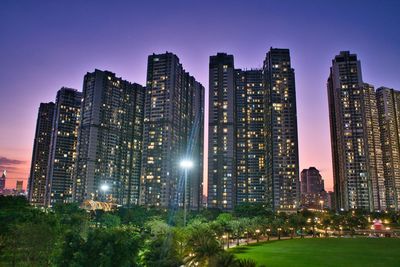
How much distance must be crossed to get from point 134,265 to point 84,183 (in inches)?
5298

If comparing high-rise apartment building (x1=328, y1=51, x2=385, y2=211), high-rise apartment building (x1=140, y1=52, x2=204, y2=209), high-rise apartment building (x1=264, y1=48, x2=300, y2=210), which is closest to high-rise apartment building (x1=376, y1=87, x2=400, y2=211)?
high-rise apartment building (x1=328, y1=51, x2=385, y2=211)

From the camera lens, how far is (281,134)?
152m

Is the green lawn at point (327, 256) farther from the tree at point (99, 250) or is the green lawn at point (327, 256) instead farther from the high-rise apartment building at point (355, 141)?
the high-rise apartment building at point (355, 141)

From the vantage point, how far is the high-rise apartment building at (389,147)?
185 meters

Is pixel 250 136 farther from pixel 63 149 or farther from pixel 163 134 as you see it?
pixel 63 149

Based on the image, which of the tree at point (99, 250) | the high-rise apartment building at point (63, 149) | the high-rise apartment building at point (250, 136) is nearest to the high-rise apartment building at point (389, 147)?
the high-rise apartment building at point (250, 136)

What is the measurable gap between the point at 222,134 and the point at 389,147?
100975mm

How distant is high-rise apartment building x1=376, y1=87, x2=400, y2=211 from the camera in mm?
184625

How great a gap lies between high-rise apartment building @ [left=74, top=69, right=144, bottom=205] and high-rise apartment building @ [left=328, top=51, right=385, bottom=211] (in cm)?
10545

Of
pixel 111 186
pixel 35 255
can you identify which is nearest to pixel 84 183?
pixel 111 186

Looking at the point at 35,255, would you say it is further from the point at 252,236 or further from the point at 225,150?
the point at 225,150

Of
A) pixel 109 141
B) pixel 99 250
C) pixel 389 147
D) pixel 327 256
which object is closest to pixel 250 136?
pixel 109 141

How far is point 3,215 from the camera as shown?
165 ft

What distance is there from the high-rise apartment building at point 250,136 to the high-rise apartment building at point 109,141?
53495 millimetres
